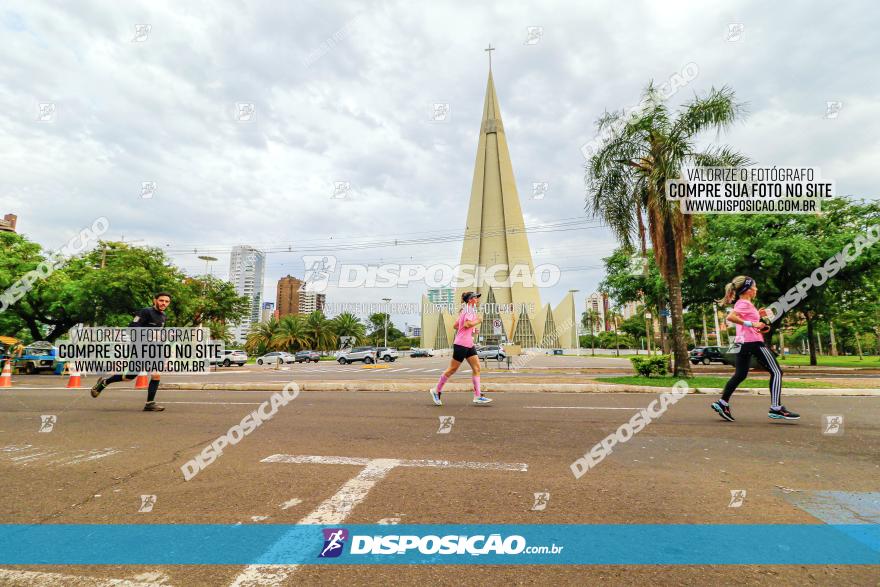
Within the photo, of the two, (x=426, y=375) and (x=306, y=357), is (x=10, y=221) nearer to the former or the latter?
(x=306, y=357)

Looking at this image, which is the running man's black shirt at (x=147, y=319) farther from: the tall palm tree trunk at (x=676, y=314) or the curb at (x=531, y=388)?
the tall palm tree trunk at (x=676, y=314)

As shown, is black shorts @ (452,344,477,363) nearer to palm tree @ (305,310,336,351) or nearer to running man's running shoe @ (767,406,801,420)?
running man's running shoe @ (767,406,801,420)

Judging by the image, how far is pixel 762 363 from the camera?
5906 mm

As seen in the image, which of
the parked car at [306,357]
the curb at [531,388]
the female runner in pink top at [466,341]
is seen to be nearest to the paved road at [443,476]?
the female runner in pink top at [466,341]

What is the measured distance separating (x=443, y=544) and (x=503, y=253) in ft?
314

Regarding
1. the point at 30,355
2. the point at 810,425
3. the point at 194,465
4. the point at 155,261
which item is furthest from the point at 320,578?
the point at 155,261

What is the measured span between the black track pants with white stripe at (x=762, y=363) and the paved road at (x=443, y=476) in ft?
1.35

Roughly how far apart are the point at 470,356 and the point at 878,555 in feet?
18.5

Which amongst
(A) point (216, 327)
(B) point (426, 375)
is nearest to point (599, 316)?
(A) point (216, 327)

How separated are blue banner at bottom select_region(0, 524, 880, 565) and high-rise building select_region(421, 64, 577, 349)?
91620 mm

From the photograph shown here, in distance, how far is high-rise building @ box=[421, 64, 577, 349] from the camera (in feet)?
312

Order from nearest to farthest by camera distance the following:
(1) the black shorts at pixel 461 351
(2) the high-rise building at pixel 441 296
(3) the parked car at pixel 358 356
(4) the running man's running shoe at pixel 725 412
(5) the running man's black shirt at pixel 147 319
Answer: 1. (4) the running man's running shoe at pixel 725 412
2. (5) the running man's black shirt at pixel 147 319
3. (1) the black shorts at pixel 461 351
4. (3) the parked car at pixel 358 356
5. (2) the high-rise building at pixel 441 296

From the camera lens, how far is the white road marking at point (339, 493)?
73.7 inches

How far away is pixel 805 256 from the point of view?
17.1 m
